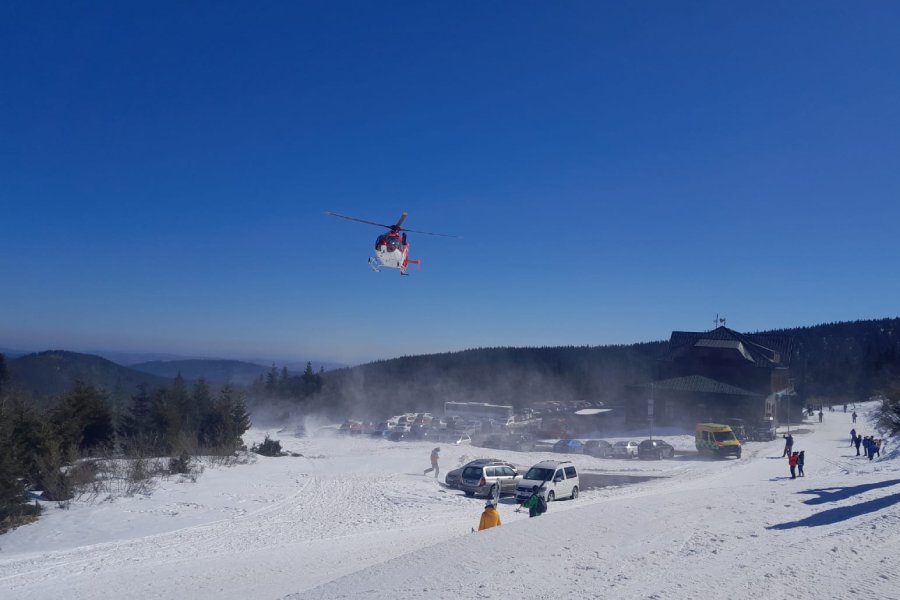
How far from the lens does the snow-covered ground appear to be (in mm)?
9469

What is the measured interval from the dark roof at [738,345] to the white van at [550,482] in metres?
40.6

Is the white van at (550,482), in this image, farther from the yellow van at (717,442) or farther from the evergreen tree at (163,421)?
the evergreen tree at (163,421)

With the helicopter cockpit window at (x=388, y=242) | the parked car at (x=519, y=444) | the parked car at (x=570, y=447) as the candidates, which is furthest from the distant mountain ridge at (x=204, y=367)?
the helicopter cockpit window at (x=388, y=242)

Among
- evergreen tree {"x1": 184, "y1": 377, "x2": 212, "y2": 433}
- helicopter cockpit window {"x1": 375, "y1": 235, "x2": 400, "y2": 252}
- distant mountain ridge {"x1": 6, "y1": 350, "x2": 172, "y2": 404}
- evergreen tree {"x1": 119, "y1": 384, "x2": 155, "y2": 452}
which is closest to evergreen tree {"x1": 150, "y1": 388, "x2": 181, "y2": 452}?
evergreen tree {"x1": 119, "y1": 384, "x2": 155, "y2": 452}

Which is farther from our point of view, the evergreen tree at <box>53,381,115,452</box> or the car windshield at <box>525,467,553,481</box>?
the evergreen tree at <box>53,381,115,452</box>

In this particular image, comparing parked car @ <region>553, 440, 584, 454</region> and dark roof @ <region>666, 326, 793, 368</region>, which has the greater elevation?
dark roof @ <region>666, 326, 793, 368</region>

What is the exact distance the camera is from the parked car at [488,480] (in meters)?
25.6

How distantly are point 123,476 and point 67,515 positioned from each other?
4.89m

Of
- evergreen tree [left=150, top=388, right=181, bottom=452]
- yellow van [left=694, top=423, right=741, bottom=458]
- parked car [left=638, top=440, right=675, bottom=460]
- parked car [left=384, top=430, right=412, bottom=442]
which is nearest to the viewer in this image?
evergreen tree [left=150, top=388, right=181, bottom=452]

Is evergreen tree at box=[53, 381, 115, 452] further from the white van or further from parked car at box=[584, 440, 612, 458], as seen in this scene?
parked car at box=[584, 440, 612, 458]

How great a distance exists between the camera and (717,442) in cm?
3841

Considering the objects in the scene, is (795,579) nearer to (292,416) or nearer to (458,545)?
(458,545)

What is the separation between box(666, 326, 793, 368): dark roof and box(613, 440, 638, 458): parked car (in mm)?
22771

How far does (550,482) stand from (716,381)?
3952 cm
